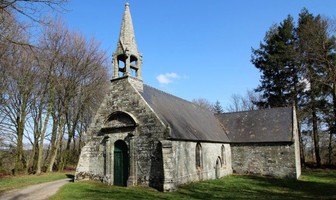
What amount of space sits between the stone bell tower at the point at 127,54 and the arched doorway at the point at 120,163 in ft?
14.6

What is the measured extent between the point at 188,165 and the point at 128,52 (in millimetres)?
8006

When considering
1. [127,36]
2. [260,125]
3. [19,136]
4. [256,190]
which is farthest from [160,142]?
[19,136]

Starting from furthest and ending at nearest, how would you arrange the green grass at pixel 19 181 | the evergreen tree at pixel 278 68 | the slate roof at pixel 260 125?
the evergreen tree at pixel 278 68
the slate roof at pixel 260 125
the green grass at pixel 19 181

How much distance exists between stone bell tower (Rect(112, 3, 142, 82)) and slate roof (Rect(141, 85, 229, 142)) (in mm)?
1627

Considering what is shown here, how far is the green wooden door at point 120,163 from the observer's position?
55.1 ft

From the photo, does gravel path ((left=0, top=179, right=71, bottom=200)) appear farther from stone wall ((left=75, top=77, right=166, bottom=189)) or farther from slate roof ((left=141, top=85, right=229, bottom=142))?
slate roof ((left=141, top=85, right=229, bottom=142))

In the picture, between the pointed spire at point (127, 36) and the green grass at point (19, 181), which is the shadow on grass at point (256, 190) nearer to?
the pointed spire at point (127, 36)

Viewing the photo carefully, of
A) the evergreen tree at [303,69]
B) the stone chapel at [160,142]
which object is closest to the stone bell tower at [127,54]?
the stone chapel at [160,142]

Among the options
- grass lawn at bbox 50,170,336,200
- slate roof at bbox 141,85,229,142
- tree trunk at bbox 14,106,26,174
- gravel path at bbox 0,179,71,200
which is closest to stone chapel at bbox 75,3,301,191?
slate roof at bbox 141,85,229,142

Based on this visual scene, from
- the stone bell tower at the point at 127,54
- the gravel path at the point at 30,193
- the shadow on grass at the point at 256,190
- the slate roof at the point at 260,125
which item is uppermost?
the stone bell tower at the point at 127,54

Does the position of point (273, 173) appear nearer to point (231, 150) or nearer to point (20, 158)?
point (231, 150)

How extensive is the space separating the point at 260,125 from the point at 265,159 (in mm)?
3358

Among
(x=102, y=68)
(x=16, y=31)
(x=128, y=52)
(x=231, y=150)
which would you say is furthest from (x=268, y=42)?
(x=16, y=31)

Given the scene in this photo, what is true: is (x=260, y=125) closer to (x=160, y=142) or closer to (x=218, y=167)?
(x=218, y=167)
